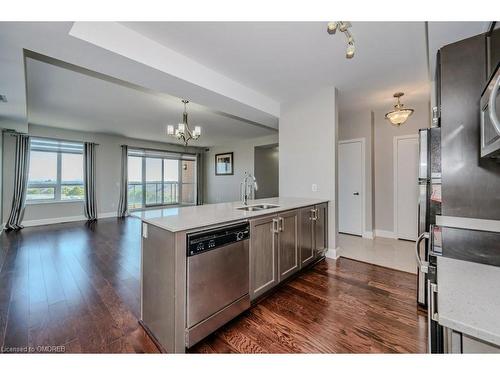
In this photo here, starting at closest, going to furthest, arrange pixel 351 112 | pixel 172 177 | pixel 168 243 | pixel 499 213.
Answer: pixel 499 213 < pixel 168 243 < pixel 351 112 < pixel 172 177

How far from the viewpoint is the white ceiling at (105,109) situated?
122 inches

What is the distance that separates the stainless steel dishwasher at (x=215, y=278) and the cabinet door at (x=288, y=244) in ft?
1.72

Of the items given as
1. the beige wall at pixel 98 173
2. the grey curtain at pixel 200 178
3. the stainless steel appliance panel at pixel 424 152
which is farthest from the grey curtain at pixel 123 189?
the stainless steel appliance panel at pixel 424 152

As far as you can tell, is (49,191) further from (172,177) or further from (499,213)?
(499,213)

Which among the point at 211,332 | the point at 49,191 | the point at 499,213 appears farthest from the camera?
the point at 49,191

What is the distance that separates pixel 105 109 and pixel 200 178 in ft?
15.9

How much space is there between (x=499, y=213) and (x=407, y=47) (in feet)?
7.11

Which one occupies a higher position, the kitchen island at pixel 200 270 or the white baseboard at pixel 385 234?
the kitchen island at pixel 200 270

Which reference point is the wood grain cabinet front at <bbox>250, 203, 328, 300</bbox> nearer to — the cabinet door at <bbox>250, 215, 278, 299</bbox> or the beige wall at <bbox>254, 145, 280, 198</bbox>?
the cabinet door at <bbox>250, 215, 278, 299</bbox>

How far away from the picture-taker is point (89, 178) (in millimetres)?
6203

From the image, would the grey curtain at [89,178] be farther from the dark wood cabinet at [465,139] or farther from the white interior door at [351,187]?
the dark wood cabinet at [465,139]

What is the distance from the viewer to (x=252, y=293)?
6.24 feet

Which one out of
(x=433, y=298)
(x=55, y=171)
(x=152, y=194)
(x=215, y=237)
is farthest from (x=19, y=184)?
(x=433, y=298)
